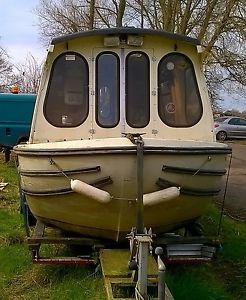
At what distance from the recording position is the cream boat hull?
558 cm

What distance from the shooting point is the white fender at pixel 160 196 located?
5590mm

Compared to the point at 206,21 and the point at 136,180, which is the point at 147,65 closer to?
the point at 136,180

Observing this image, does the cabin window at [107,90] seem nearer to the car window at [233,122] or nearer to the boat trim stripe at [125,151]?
the boat trim stripe at [125,151]

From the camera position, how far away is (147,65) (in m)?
7.21

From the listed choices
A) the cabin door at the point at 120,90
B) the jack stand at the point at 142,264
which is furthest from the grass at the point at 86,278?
the cabin door at the point at 120,90

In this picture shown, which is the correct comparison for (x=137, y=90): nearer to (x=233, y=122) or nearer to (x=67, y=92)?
(x=67, y=92)

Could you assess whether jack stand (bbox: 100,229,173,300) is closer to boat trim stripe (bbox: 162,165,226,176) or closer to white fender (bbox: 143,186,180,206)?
white fender (bbox: 143,186,180,206)

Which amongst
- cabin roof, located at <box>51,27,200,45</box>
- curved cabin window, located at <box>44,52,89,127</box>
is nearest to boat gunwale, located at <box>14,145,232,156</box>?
curved cabin window, located at <box>44,52,89,127</box>

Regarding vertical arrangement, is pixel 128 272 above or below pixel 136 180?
below

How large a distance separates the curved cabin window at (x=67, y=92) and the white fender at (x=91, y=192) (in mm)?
1732

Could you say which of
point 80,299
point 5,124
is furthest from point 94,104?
point 5,124

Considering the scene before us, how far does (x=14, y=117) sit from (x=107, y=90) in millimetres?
8978

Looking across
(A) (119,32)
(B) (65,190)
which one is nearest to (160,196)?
(B) (65,190)

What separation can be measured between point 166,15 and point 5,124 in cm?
1216
